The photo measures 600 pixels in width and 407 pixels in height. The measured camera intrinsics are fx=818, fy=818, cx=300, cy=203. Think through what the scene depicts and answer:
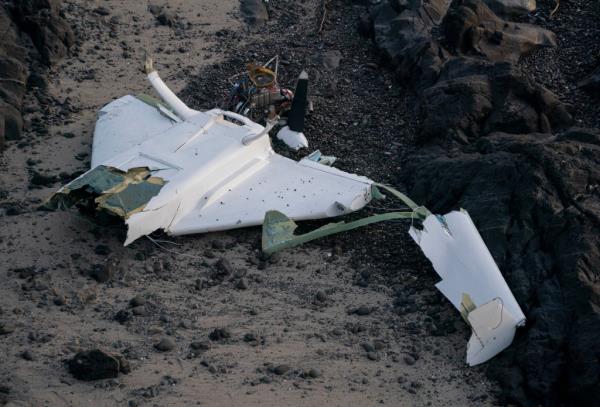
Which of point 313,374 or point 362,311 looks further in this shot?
point 362,311

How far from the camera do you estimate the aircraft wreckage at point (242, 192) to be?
1095 centimetres

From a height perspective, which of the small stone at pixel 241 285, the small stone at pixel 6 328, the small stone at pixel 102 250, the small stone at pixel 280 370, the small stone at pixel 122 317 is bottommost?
the small stone at pixel 241 285

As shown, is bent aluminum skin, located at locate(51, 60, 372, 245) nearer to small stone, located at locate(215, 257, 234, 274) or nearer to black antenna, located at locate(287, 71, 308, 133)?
small stone, located at locate(215, 257, 234, 274)

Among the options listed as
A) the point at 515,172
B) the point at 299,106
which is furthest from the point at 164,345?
the point at 299,106

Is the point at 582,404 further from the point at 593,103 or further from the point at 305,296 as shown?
the point at 593,103

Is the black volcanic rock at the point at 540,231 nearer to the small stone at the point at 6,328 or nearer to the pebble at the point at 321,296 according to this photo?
the pebble at the point at 321,296

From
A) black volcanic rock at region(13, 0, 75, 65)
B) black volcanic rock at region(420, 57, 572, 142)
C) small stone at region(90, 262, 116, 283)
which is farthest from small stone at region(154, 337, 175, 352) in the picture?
black volcanic rock at region(13, 0, 75, 65)

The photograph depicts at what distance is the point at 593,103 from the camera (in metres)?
16.0

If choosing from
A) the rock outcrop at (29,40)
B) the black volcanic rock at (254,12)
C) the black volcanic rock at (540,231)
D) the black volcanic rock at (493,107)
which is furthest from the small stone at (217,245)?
the black volcanic rock at (254,12)

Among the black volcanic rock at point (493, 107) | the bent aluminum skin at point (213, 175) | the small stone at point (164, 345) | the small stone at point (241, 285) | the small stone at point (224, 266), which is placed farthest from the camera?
the black volcanic rock at point (493, 107)

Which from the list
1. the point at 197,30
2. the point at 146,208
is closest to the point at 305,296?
the point at 146,208

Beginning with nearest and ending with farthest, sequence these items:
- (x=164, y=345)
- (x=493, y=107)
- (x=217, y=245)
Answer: (x=164, y=345) → (x=217, y=245) → (x=493, y=107)

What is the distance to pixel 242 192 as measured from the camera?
13.0 metres

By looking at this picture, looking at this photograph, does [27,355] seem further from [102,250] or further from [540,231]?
[540,231]
